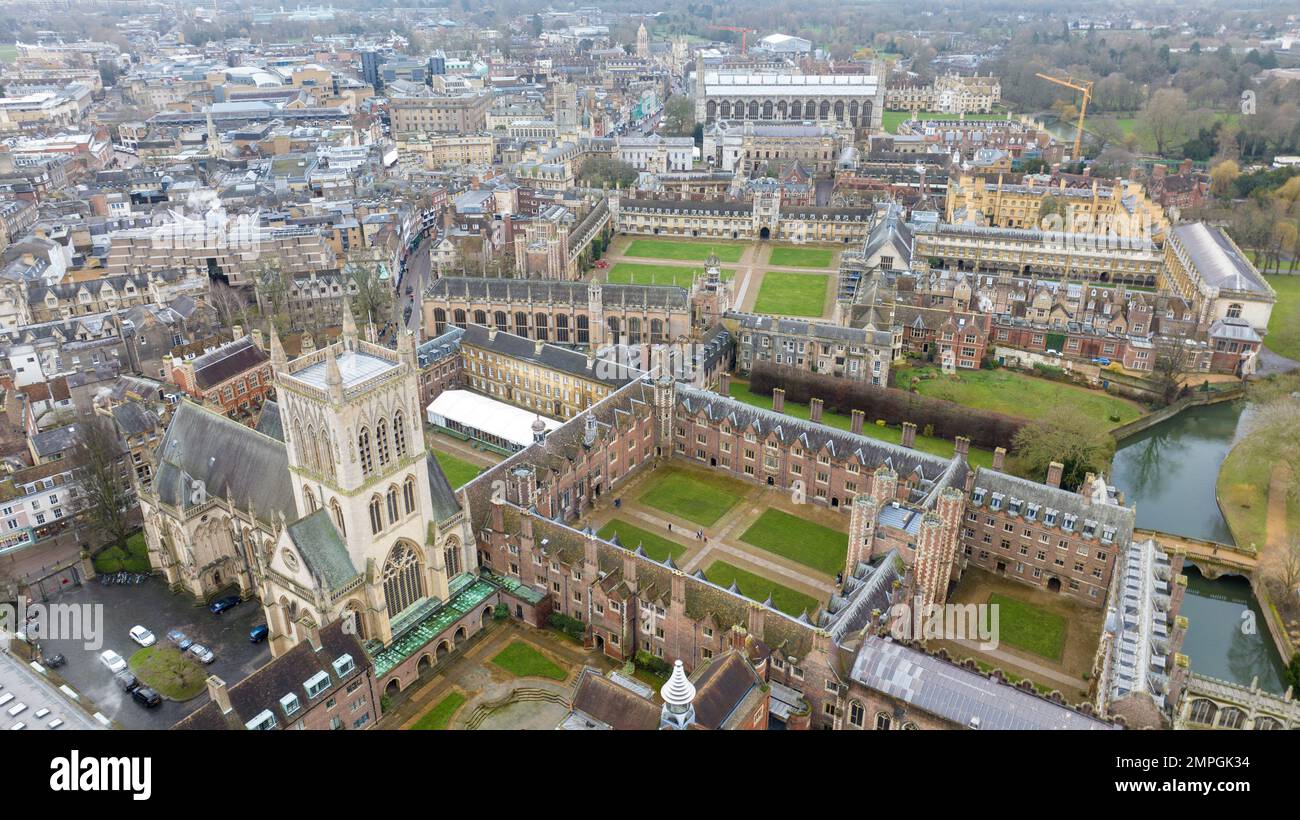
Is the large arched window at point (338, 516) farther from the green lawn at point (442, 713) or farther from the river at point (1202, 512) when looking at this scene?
the river at point (1202, 512)

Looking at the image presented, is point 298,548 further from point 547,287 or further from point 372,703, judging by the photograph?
point 547,287

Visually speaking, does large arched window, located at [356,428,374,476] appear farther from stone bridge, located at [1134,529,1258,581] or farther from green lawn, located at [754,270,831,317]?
green lawn, located at [754,270,831,317]

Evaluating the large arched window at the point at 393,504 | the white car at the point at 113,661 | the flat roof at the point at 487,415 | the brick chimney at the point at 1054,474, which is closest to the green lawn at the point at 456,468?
the flat roof at the point at 487,415

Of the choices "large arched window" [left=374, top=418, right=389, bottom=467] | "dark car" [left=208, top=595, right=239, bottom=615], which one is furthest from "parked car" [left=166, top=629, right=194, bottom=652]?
"large arched window" [left=374, top=418, right=389, bottom=467]

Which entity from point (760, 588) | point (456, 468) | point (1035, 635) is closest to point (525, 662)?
point (760, 588)

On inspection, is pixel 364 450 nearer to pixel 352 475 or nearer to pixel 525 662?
pixel 352 475
